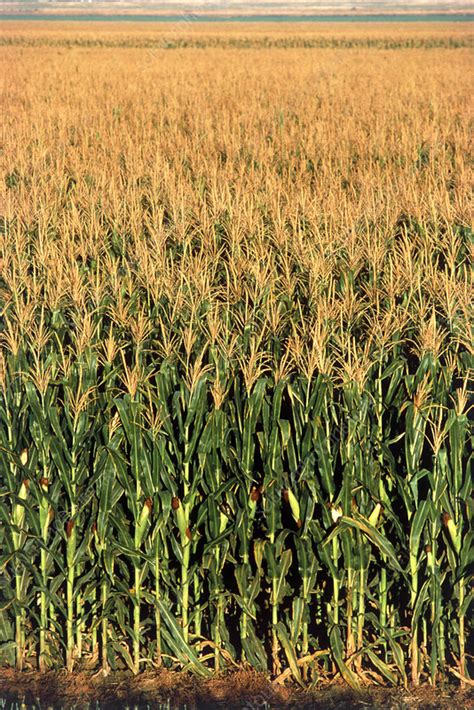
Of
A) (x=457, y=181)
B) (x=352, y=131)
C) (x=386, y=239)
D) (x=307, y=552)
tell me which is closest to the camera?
(x=307, y=552)

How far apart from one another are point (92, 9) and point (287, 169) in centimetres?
15693

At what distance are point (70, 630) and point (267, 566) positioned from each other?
84 cm

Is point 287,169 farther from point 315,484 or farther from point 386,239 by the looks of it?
point 315,484

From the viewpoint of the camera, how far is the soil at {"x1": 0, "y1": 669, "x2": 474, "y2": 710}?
3.55 meters

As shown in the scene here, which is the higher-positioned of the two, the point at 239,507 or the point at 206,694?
the point at 239,507

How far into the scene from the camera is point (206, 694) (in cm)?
361

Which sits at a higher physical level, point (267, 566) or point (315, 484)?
point (315, 484)

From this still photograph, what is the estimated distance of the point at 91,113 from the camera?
16.2 m

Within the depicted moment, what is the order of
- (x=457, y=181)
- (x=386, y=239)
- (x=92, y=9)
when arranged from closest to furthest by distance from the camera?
(x=386, y=239) → (x=457, y=181) → (x=92, y=9)

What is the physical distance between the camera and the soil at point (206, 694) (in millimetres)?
3551

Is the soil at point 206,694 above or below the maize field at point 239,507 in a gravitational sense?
below

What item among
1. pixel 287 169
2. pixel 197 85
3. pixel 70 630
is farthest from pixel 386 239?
pixel 197 85

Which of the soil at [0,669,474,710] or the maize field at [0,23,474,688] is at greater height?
the maize field at [0,23,474,688]

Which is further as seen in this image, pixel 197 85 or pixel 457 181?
pixel 197 85
